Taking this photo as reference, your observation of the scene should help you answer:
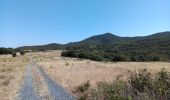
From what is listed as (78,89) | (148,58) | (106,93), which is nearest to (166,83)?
(106,93)

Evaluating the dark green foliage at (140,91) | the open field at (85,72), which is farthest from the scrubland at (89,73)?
the dark green foliage at (140,91)

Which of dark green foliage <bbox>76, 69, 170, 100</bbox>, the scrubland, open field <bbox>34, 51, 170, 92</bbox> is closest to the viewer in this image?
dark green foliage <bbox>76, 69, 170, 100</bbox>

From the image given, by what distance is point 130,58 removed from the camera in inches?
3733

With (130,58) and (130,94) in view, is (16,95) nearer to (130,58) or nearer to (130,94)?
(130,94)

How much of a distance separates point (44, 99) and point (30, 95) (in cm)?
197

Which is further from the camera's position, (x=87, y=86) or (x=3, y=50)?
(x=3, y=50)

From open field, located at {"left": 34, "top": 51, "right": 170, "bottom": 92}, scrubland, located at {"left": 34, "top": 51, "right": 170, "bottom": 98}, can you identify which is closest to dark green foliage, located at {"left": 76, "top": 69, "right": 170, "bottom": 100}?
scrubland, located at {"left": 34, "top": 51, "right": 170, "bottom": 98}

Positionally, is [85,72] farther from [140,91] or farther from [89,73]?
[140,91]

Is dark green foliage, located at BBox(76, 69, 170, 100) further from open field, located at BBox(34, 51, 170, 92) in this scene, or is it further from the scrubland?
open field, located at BBox(34, 51, 170, 92)

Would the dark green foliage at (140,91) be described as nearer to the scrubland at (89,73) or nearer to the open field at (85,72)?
the scrubland at (89,73)

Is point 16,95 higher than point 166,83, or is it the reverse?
point 166,83

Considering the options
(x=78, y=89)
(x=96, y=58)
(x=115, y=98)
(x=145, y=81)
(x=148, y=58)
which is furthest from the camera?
(x=96, y=58)

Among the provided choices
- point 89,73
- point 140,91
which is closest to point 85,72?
point 89,73

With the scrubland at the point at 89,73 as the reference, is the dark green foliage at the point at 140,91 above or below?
above
